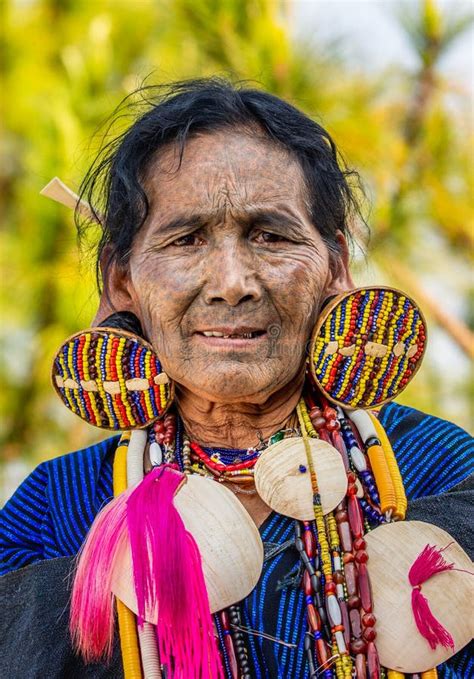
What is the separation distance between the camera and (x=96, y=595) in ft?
6.74

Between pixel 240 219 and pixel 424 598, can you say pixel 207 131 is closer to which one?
pixel 240 219

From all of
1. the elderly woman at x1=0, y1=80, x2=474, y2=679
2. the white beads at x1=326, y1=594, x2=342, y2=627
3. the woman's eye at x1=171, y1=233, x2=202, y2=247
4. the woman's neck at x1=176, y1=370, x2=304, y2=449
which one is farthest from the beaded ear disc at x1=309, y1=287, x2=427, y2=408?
the white beads at x1=326, y1=594, x2=342, y2=627

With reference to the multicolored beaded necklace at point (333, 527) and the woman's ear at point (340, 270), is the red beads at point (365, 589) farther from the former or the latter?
the woman's ear at point (340, 270)

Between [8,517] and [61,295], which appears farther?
[61,295]

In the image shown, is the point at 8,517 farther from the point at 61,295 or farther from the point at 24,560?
the point at 61,295

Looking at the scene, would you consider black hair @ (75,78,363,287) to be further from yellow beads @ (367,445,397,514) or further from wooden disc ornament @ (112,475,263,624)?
wooden disc ornament @ (112,475,263,624)

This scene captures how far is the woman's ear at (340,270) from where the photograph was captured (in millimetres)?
2439

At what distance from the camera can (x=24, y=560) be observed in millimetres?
2270

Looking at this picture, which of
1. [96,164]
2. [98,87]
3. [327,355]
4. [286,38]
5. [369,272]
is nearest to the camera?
[327,355]

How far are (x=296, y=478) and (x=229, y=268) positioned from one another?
0.50 metres

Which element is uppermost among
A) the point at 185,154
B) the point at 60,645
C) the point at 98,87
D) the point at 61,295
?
→ the point at 98,87

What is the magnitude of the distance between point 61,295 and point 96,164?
6673mm

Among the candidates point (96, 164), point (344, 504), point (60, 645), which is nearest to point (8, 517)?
point (60, 645)

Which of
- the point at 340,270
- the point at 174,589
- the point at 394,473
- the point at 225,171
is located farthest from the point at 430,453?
the point at 225,171
